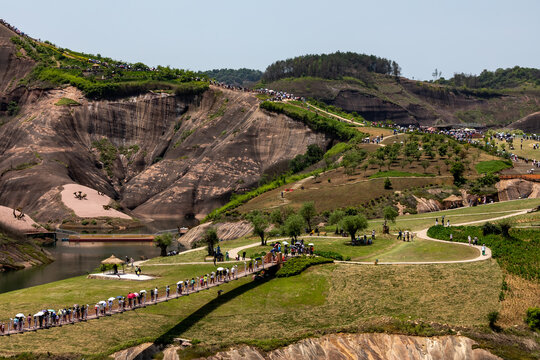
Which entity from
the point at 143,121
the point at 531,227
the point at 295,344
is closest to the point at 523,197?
the point at 531,227

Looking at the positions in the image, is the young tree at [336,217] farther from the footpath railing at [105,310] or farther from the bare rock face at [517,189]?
the footpath railing at [105,310]

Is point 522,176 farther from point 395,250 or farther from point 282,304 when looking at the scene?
point 282,304

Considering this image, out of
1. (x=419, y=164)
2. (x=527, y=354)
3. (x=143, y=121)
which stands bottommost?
(x=527, y=354)

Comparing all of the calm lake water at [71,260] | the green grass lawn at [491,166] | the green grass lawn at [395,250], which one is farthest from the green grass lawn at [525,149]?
the calm lake water at [71,260]

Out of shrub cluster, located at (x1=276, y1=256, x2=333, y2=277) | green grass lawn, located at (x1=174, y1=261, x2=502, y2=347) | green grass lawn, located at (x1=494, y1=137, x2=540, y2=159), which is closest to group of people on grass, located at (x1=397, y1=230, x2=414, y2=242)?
green grass lawn, located at (x1=174, y1=261, x2=502, y2=347)

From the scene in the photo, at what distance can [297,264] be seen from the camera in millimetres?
71625

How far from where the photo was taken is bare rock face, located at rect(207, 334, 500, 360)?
2160 inches

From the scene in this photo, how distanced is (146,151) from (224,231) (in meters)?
88.5

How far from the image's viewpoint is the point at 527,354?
55219 mm

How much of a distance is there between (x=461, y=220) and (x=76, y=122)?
132 m

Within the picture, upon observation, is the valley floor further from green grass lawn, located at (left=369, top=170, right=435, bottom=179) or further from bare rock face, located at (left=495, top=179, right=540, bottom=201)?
green grass lawn, located at (left=369, top=170, right=435, bottom=179)

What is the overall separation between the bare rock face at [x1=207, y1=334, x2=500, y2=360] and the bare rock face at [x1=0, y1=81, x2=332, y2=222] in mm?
100627

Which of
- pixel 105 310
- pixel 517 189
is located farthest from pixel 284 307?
pixel 517 189

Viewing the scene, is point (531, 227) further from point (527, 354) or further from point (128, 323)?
point (128, 323)
